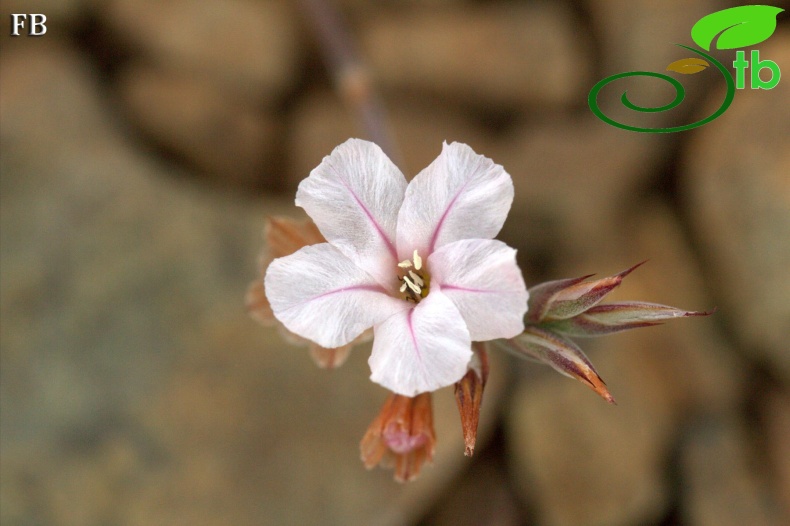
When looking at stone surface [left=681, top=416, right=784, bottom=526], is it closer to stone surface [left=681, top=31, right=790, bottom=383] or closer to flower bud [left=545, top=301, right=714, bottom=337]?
stone surface [left=681, top=31, right=790, bottom=383]

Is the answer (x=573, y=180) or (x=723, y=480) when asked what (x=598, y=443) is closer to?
(x=723, y=480)

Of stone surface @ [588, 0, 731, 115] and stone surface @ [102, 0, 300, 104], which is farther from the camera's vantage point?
stone surface @ [102, 0, 300, 104]

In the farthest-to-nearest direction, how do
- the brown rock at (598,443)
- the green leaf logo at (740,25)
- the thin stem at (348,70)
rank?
the brown rock at (598,443) < the thin stem at (348,70) < the green leaf logo at (740,25)

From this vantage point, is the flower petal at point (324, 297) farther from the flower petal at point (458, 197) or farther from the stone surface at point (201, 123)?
the stone surface at point (201, 123)

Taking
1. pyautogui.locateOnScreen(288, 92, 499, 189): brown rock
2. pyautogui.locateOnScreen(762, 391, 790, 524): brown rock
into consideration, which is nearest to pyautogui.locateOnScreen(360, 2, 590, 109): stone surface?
pyautogui.locateOnScreen(288, 92, 499, 189): brown rock

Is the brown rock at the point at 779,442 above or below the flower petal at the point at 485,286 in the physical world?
below

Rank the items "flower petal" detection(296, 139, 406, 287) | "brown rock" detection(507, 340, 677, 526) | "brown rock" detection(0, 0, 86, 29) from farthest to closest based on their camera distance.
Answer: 1. "brown rock" detection(0, 0, 86, 29)
2. "brown rock" detection(507, 340, 677, 526)
3. "flower petal" detection(296, 139, 406, 287)

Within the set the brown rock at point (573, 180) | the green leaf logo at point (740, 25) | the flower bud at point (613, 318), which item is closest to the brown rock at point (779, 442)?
the brown rock at point (573, 180)
